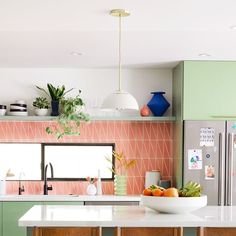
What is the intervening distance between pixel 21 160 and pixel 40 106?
2.39ft

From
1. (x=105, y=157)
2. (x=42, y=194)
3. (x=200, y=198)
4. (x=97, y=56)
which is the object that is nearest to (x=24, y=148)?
(x=42, y=194)

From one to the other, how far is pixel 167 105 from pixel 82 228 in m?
2.95

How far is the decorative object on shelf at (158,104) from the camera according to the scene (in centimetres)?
623

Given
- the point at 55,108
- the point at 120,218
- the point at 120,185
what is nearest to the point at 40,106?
the point at 55,108

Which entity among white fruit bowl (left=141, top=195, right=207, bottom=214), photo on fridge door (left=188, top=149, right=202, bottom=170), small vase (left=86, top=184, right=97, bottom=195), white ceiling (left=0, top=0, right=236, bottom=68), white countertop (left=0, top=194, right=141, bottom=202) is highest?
white ceiling (left=0, top=0, right=236, bottom=68)

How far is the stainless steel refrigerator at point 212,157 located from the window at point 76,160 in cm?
114

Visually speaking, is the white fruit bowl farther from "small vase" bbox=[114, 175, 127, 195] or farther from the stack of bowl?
the stack of bowl

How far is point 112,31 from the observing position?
14.1 feet

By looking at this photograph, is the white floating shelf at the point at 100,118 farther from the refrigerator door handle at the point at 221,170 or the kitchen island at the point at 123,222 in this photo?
the kitchen island at the point at 123,222

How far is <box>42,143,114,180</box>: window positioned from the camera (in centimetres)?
637

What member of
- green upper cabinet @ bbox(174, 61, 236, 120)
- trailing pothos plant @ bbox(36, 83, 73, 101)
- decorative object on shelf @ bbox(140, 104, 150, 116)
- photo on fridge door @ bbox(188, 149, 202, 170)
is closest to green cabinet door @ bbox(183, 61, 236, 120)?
green upper cabinet @ bbox(174, 61, 236, 120)

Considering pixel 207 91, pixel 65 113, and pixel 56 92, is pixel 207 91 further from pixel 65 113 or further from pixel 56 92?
pixel 56 92

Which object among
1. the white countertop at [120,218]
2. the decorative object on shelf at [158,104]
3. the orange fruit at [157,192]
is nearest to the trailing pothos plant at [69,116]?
the decorative object on shelf at [158,104]

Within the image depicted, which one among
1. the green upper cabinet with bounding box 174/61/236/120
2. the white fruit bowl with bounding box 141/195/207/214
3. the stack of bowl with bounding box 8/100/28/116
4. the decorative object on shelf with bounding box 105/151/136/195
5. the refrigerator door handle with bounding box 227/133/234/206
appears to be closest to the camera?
the white fruit bowl with bounding box 141/195/207/214
